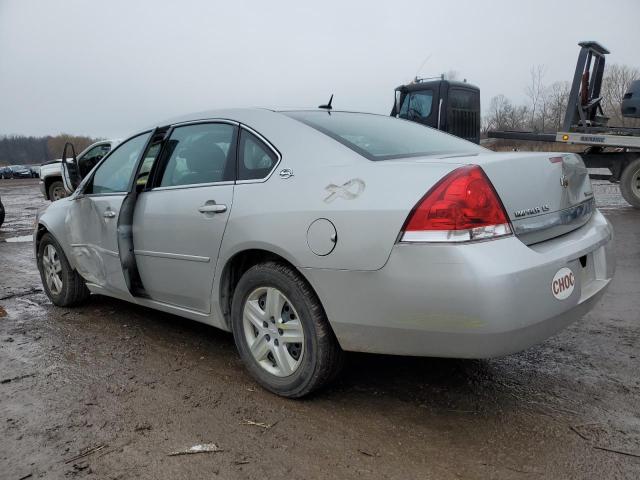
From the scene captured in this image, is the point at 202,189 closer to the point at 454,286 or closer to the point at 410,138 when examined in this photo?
the point at 410,138

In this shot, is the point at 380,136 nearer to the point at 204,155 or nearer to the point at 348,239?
the point at 348,239

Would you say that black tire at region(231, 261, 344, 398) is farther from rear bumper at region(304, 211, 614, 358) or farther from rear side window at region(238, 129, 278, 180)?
rear side window at region(238, 129, 278, 180)

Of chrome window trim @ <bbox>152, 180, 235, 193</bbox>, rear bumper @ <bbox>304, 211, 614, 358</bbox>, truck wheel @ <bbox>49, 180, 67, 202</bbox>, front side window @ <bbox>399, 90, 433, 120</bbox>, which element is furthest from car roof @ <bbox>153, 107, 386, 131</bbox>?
truck wheel @ <bbox>49, 180, 67, 202</bbox>

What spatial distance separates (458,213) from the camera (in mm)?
2135

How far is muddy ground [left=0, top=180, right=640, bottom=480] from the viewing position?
2.17 metres

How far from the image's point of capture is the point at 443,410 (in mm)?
2592

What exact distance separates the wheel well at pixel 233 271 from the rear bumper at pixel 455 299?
50cm

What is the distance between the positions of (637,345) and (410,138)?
1.96m

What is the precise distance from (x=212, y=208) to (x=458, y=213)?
1.43m

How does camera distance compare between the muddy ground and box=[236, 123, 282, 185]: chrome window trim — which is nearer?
the muddy ground

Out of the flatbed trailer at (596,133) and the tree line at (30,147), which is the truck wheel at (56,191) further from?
the tree line at (30,147)

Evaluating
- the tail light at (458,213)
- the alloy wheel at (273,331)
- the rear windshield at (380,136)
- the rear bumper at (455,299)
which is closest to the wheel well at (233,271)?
the alloy wheel at (273,331)

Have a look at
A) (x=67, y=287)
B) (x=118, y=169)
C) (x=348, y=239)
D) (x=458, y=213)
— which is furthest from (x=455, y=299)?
(x=67, y=287)

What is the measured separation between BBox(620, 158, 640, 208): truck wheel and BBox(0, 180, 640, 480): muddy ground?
725cm
